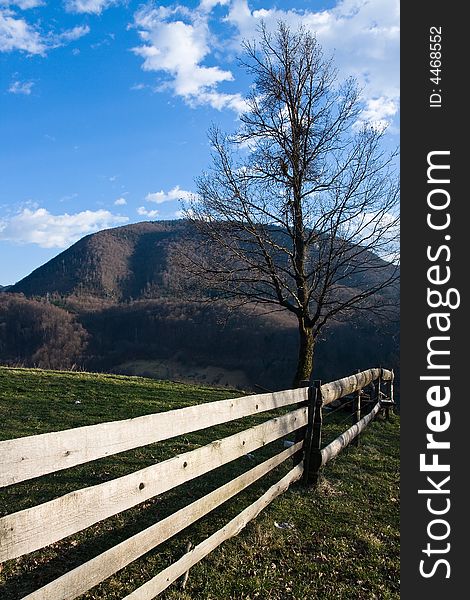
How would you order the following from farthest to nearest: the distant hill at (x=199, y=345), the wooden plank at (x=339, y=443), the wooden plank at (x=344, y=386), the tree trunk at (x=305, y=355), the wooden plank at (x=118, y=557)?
the distant hill at (x=199, y=345)
the tree trunk at (x=305, y=355)
the wooden plank at (x=344, y=386)
the wooden plank at (x=339, y=443)
the wooden plank at (x=118, y=557)

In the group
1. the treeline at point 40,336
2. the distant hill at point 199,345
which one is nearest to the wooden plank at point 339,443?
the distant hill at point 199,345

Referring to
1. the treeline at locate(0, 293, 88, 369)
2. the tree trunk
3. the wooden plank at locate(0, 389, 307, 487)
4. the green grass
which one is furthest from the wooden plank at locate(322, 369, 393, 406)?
the treeline at locate(0, 293, 88, 369)

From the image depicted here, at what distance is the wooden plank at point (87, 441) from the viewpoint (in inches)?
92.5

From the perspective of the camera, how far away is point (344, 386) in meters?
8.72

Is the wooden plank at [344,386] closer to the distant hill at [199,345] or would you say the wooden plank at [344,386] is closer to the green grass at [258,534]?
the green grass at [258,534]

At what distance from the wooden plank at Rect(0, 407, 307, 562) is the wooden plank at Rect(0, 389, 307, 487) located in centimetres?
21

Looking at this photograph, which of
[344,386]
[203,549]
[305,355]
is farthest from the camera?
[305,355]

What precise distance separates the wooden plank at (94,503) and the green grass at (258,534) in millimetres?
1071

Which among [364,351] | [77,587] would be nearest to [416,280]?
[77,587]

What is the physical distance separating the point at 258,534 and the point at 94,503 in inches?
113

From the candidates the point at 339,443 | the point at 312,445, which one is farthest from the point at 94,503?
the point at 339,443

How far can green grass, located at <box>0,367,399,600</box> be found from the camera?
13.9ft

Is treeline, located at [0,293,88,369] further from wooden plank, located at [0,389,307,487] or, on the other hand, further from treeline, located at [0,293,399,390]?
wooden plank, located at [0,389,307,487]

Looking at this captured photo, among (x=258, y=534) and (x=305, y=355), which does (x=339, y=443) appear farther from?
(x=305, y=355)
